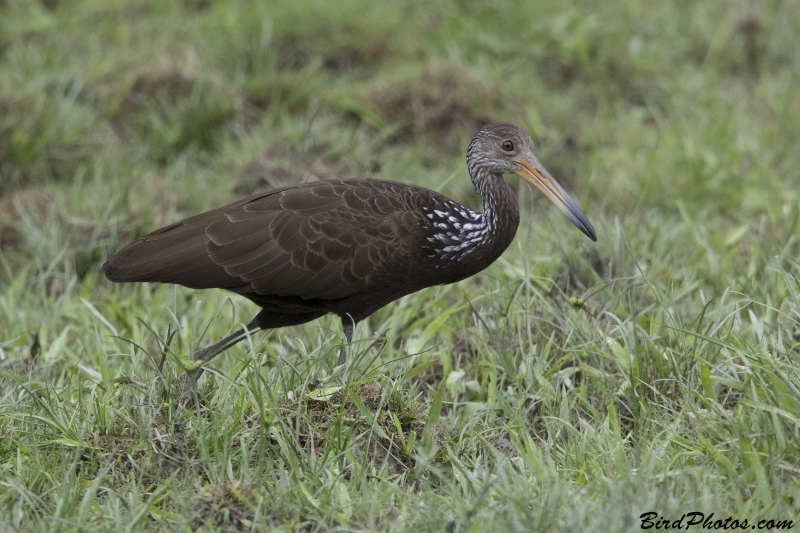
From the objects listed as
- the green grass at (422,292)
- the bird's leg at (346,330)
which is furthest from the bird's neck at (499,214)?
the bird's leg at (346,330)

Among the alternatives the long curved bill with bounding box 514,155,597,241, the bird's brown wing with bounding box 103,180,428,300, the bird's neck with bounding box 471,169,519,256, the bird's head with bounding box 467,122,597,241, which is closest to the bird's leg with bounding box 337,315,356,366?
the bird's brown wing with bounding box 103,180,428,300

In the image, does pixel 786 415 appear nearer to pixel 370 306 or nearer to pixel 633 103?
pixel 370 306

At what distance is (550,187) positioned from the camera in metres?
4.77

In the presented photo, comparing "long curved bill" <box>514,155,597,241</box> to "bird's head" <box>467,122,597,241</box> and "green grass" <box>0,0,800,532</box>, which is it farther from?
"green grass" <box>0,0,800,532</box>

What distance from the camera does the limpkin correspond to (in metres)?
4.43

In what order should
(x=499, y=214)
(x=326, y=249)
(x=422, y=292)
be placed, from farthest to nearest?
(x=422, y=292), (x=499, y=214), (x=326, y=249)

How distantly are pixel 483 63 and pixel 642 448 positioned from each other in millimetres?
4798

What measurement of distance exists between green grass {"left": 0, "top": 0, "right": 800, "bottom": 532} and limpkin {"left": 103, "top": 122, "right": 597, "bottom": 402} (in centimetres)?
22

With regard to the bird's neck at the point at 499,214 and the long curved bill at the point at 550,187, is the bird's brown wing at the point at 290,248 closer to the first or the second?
the bird's neck at the point at 499,214

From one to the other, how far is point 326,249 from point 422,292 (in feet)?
2.99

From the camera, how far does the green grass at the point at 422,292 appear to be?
3496mm

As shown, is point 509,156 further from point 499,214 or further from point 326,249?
point 326,249

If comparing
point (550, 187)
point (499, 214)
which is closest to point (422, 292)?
point (499, 214)

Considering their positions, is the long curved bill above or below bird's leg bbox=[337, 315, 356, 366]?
above
